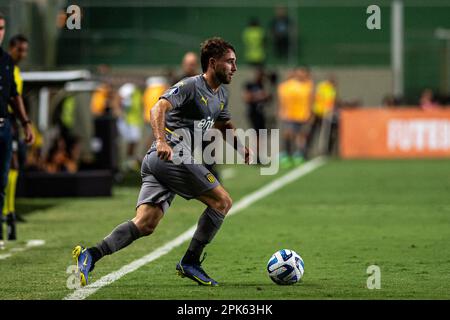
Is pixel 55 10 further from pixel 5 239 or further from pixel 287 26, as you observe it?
pixel 5 239

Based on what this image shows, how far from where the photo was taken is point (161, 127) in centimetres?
934

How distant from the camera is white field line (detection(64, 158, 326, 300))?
946 centimetres

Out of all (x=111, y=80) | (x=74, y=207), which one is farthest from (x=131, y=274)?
(x=111, y=80)

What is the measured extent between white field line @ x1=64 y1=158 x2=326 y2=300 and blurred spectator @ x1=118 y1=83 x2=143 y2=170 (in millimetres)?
4158

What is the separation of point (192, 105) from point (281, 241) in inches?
155

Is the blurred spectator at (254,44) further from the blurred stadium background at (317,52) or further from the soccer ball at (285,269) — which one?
the soccer ball at (285,269)
